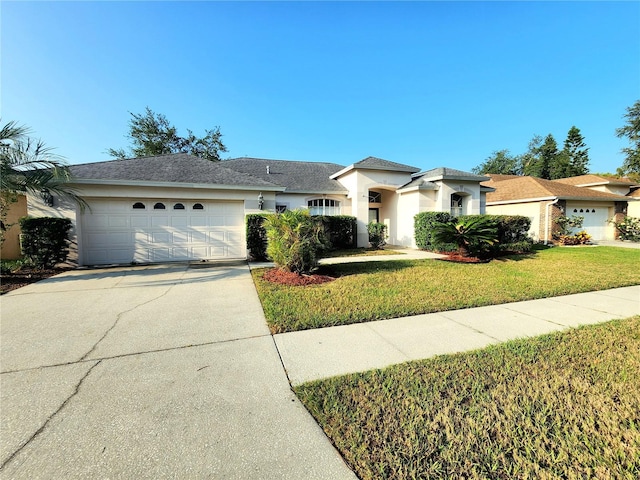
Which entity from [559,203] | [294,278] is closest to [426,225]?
[294,278]

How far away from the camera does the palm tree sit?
706cm

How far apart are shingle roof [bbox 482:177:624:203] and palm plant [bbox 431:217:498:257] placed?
29.4ft

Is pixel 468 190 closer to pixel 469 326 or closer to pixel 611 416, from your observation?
pixel 469 326

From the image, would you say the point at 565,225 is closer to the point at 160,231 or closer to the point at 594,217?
the point at 594,217

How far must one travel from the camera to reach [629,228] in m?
17.0

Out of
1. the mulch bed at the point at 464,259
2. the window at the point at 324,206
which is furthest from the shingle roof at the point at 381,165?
the mulch bed at the point at 464,259

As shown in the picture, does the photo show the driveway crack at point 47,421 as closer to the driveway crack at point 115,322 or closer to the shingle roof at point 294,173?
the driveway crack at point 115,322

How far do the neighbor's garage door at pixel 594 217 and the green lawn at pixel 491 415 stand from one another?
18.8 m

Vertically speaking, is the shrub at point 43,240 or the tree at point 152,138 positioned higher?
the tree at point 152,138

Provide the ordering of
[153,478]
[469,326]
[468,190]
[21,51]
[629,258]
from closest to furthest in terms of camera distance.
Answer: [153,478]
[469,326]
[21,51]
[629,258]
[468,190]

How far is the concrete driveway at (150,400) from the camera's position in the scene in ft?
5.63

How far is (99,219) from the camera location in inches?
383

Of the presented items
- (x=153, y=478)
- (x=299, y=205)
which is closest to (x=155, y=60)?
(x=299, y=205)

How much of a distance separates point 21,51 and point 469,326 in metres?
12.7
